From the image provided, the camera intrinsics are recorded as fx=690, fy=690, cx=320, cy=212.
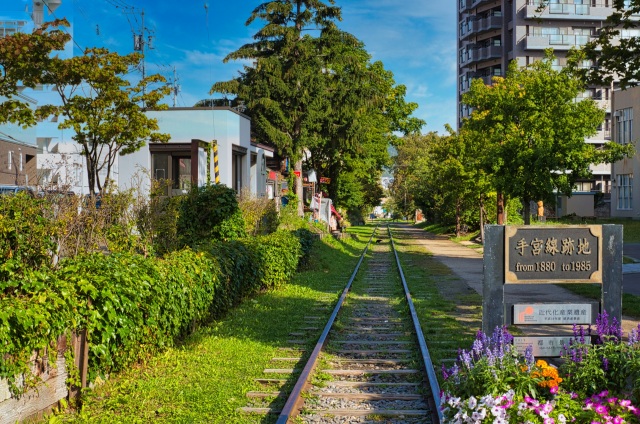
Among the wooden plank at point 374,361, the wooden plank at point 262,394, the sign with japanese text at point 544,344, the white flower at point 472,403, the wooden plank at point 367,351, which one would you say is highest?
the white flower at point 472,403

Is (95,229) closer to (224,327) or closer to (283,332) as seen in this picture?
(224,327)

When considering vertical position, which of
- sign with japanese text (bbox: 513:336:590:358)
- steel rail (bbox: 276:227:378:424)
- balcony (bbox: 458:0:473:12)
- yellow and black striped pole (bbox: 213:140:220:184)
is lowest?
steel rail (bbox: 276:227:378:424)

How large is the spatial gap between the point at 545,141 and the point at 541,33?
53.9 meters

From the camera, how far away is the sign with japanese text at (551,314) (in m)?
7.59

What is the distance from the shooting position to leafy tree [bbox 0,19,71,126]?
18.6m

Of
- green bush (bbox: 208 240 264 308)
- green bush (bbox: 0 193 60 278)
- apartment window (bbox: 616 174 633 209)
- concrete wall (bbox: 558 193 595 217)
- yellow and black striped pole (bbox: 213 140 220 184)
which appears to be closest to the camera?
green bush (bbox: 0 193 60 278)

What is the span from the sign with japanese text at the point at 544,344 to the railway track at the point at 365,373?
1040mm

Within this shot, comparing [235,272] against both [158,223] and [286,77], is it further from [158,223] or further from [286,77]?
[286,77]

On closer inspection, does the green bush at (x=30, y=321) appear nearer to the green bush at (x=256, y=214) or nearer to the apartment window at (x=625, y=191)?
the green bush at (x=256, y=214)

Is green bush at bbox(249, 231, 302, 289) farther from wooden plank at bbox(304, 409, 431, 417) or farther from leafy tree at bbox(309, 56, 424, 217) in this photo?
leafy tree at bbox(309, 56, 424, 217)

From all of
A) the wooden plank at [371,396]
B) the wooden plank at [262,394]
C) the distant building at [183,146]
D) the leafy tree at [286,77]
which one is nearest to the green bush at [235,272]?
the wooden plank at [262,394]

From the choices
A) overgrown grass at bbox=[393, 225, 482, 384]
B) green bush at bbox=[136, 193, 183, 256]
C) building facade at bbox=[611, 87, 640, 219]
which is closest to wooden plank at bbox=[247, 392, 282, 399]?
overgrown grass at bbox=[393, 225, 482, 384]

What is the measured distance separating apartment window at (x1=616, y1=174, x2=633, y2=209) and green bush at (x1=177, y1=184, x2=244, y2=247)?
3970 cm

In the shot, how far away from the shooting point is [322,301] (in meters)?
15.9
